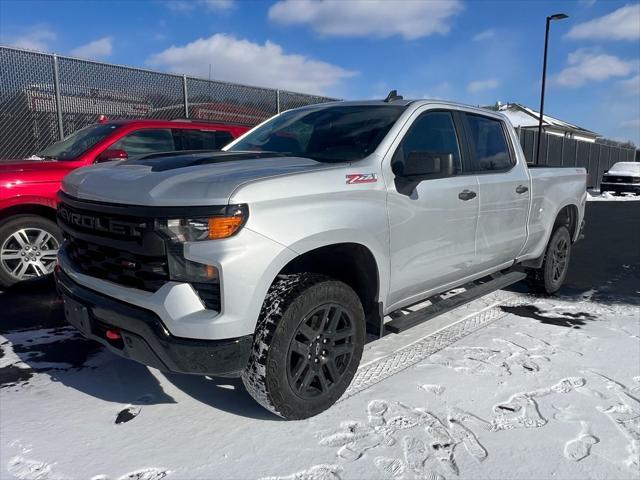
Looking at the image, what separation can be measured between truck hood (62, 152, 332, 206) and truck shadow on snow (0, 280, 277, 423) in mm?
1247

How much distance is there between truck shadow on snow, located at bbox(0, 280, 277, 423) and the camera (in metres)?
3.10

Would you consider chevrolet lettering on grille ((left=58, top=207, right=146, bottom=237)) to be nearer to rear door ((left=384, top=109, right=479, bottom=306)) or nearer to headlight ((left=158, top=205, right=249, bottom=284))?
headlight ((left=158, top=205, right=249, bottom=284))

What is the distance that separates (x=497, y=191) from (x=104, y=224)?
3.02 metres

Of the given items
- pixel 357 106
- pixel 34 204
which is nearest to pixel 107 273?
pixel 357 106

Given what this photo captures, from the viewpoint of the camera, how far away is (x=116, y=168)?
2996mm

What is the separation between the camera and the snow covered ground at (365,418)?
2.45 meters

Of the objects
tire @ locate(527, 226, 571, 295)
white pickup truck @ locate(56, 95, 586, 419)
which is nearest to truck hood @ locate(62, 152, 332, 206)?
white pickup truck @ locate(56, 95, 586, 419)

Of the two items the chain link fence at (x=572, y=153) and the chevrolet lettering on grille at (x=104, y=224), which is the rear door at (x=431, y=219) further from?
the chain link fence at (x=572, y=153)

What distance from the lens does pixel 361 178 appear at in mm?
2969

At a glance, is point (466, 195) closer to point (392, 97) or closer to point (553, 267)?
point (392, 97)

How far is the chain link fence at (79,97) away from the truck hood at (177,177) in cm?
487

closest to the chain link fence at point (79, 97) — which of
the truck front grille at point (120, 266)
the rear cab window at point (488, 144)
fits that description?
the rear cab window at point (488, 144)

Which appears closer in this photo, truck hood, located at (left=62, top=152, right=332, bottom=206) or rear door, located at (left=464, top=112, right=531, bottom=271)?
truck hood, located at (left=62, top=152, right=332, bottom=206)

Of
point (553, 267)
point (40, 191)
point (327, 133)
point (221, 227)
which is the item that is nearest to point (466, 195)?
point (327, 133)
